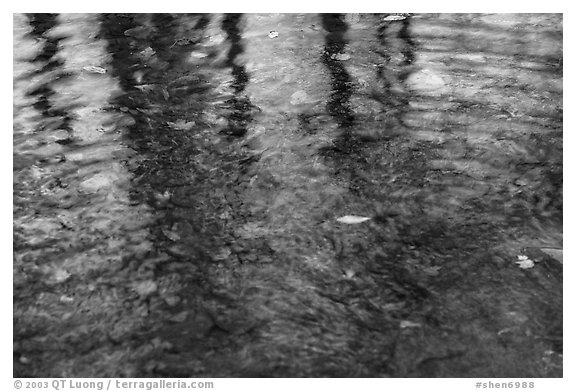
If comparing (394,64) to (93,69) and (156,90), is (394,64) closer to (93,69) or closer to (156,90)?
(156,90)

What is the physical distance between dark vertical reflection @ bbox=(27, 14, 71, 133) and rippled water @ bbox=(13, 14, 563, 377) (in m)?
0.01

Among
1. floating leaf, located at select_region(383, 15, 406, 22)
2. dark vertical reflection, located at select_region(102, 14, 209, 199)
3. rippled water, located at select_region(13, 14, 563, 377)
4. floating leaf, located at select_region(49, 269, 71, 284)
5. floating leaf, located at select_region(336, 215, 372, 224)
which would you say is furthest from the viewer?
floating leaf, located at select_region(383, 15, 406, 22)

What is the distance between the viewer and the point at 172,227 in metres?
2.34

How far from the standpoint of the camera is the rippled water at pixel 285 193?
6.55ft

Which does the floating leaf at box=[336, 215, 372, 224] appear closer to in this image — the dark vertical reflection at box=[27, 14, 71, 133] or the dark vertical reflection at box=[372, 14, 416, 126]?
the dark vertical reflection at box=[372, 14, 416, 126]

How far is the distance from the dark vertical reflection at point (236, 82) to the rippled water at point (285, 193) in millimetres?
12

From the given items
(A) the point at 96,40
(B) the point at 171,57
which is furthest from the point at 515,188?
(A) the point at 96,40

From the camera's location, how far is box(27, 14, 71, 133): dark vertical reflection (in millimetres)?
2879

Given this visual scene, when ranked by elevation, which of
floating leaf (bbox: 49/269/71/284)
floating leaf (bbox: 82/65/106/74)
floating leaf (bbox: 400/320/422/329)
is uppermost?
floating leaf (bbox: 82/65/106/74)

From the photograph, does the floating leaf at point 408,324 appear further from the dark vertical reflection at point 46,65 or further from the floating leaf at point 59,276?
the dark vertical reflection at point 46,65

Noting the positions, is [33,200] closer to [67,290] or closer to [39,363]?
[67,290]

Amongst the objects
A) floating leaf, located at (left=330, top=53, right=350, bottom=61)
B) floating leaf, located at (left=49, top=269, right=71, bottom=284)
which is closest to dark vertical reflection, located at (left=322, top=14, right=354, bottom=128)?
floating leaf, located at (left=330, top=53, right=350, bottom=61)

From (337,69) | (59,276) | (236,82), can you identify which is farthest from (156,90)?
(59,276)
